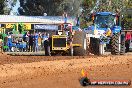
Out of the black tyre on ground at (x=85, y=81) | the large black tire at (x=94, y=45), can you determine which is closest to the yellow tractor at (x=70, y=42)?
the large black tire at (x=94, y=45)

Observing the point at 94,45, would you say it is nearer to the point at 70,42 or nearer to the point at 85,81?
the point at 70,42

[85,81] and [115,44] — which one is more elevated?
[85,81]

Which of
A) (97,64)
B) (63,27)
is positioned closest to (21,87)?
(97,64)

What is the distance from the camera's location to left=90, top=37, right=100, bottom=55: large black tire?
26.9m

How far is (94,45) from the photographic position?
2695 cm

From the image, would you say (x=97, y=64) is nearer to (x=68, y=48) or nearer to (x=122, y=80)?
(x=68, y=48)

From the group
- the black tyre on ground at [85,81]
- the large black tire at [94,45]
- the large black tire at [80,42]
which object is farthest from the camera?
the large black tire at [94,45]

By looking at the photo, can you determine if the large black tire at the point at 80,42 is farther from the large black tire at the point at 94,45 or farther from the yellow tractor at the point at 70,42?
A: the large black tire at the point at 94,45

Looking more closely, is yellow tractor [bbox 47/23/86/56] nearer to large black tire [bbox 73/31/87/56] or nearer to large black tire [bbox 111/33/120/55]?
large black tire [bbox 73/31/87/56]

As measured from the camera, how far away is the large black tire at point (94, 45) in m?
26.9

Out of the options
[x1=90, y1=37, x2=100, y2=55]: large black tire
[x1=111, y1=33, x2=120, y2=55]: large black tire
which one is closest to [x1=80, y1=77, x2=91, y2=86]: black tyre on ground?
[x1=90, y1=37, x2=100, y2=55]: large black tire

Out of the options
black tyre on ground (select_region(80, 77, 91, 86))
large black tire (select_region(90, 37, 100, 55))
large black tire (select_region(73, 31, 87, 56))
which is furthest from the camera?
large black tire (select_region(90, 37, 100, 55))

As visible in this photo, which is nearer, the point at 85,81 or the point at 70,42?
the point at 85,81

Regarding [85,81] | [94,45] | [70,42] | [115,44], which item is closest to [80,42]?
[70,42]
